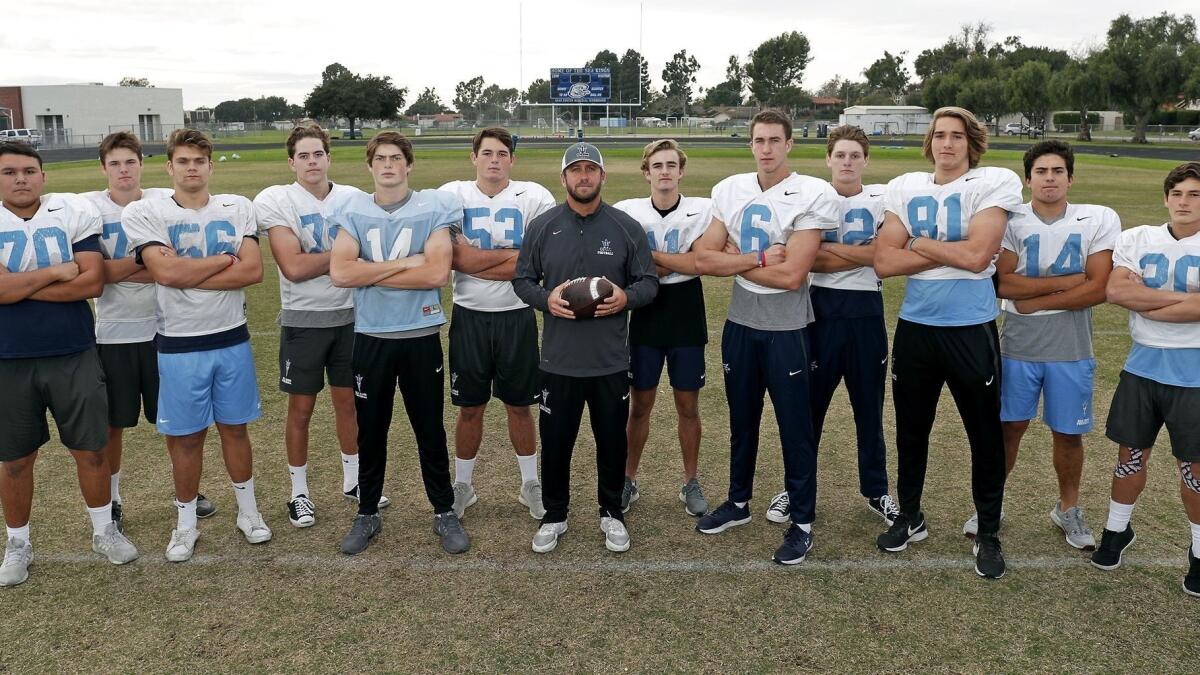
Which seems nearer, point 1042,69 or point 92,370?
point 92,370

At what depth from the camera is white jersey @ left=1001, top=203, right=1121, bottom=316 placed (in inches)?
187

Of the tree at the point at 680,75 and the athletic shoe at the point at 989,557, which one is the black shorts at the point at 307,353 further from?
the tree at the point at 680,75

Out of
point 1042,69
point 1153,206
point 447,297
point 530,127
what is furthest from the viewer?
point 530,127

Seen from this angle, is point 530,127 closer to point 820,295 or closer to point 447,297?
point 447,297

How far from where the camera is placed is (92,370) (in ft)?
15.5

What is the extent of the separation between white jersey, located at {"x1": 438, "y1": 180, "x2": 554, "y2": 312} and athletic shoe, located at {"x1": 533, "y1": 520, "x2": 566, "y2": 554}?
1357 mm

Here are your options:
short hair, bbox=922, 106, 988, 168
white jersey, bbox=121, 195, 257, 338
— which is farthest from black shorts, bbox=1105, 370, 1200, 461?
white jersey, bbox=121, 195, 257, 338

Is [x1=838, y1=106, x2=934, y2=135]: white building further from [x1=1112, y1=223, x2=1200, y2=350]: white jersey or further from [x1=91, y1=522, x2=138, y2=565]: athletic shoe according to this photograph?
[x1=91, y1=522, x2=138, y2=565]: athletic shoe

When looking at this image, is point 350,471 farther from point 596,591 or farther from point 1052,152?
point 1052,152

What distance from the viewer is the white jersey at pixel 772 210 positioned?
4.75 m

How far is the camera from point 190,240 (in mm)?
4836

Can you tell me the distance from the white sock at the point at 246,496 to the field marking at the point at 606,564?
13.6 inches

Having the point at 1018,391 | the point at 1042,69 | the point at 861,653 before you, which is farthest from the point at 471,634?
the point at 1042,69

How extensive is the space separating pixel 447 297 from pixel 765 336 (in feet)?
25.7
